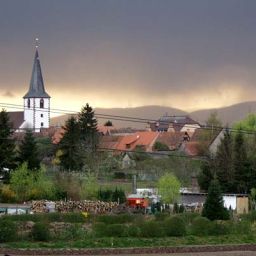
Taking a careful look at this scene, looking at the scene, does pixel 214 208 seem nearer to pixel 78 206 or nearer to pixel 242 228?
pixel 242 228

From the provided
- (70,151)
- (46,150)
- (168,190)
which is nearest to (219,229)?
(168,190)

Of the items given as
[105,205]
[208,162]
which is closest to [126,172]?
[208,162]

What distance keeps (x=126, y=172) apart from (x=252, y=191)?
92.2 ft

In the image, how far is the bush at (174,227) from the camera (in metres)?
48.5

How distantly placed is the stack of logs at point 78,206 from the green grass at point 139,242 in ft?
71.4

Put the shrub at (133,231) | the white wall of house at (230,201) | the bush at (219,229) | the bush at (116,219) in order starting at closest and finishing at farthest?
the shrub at (133,231) → the bush at (219,229) → the bush at (116,219) → the white wall of house at (230,201)

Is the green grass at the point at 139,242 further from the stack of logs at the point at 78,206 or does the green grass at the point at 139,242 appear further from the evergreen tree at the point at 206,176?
the evergreen tree at the point at 206,176

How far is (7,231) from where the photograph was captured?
43531mm

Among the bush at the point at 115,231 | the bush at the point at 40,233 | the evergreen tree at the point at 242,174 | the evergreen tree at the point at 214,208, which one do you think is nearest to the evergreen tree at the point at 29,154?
the evergreen tree at the point at 242,174

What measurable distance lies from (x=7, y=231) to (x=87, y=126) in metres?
74.2

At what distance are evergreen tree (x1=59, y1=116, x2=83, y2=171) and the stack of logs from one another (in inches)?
939

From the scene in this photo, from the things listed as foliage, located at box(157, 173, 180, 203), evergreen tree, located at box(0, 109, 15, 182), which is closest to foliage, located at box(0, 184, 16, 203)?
evergreen tree, located at box(0, 109, 15, 182)

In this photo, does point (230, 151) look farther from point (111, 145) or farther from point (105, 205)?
point (111, 145)

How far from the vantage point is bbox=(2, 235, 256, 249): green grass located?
42.9m
